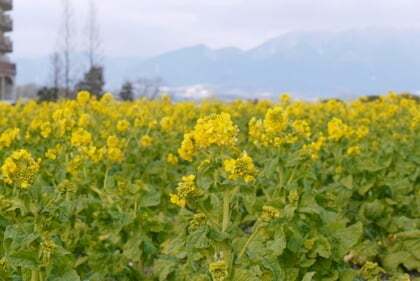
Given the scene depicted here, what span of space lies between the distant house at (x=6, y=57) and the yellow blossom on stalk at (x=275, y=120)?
162ft

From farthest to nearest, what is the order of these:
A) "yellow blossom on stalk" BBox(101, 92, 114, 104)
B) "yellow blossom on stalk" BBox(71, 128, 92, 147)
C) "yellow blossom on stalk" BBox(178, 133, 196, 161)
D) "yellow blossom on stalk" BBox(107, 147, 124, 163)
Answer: "yellow blossom on stalk" BBox(101, 92, 114, 104) < "yellow blossom on stalk" BBox(107, 147, 124, 163) < "yellow blossom on stalk" BBox(71, 128, 92, 147) < "yellow blossom on stalk" BBox(178, 133, 196, 161)

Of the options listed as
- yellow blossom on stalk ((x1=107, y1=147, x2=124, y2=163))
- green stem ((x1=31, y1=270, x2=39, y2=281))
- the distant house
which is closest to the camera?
green stem ((x1=31, y1=270, x2=39, y2=281))

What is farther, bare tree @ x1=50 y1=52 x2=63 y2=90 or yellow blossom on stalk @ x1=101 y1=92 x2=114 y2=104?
bare tree @ x1=50 y1=52 x2=63 y2=90

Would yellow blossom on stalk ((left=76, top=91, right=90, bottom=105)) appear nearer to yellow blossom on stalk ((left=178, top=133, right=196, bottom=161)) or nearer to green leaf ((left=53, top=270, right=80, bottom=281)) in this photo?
yellow blossom on stalk ((left=178, top=133, right=196, bottom=161))

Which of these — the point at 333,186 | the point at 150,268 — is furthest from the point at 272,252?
the point at 333,186

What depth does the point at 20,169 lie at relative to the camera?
10.8ft

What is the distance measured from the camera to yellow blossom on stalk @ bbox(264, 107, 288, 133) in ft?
13.4

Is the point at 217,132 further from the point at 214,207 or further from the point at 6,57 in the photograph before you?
the point at 6,57

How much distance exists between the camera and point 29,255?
112 inches

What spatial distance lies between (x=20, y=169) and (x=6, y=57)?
54246mm

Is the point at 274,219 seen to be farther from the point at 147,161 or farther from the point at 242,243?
the point at 147,161

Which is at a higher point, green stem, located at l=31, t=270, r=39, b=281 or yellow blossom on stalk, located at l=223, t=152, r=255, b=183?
yellow blossom on stalk, located at l=223, t=152, r=255, b=183

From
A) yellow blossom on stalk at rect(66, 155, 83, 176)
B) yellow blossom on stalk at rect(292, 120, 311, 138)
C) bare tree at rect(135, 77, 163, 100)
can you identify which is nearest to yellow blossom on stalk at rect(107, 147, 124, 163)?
yellow blossom on stalk at rect(66, 155, 83, 176)

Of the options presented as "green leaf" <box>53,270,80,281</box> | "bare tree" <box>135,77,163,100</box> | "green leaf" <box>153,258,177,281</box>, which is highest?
"green leaf" <box>53,270,80,281</box>
